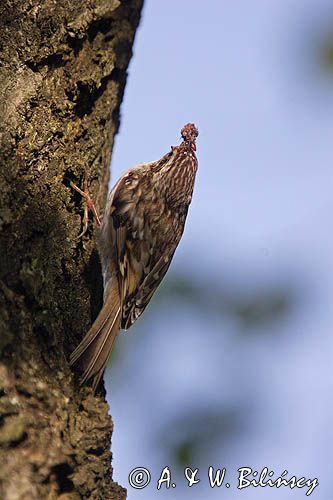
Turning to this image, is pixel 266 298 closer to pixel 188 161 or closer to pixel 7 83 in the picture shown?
pixel 188 161

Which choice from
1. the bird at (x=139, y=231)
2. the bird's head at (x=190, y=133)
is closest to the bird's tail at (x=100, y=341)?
A: the bird at (x=139, y=231)

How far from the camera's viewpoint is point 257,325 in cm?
378

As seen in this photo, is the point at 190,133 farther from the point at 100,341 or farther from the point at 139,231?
the point at 100,341

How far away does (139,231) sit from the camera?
3.06 meters

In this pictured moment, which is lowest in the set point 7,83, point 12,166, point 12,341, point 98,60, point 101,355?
point 12,341

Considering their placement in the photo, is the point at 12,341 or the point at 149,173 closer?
the point at 12,341

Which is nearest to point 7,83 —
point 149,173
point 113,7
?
point 113,7

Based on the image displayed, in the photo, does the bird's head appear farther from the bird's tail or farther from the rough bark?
the bird's tail

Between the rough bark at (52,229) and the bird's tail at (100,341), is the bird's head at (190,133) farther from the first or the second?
the bird's tail at (100,341)

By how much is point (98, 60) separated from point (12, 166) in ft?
2.09

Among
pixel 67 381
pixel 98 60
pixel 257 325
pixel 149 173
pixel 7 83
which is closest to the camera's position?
pixel 67 381

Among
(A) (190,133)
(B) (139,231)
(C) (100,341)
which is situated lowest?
(C) (100,341)

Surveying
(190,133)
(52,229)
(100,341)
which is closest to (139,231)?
(190,133)

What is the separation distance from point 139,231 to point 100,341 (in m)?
0.88
